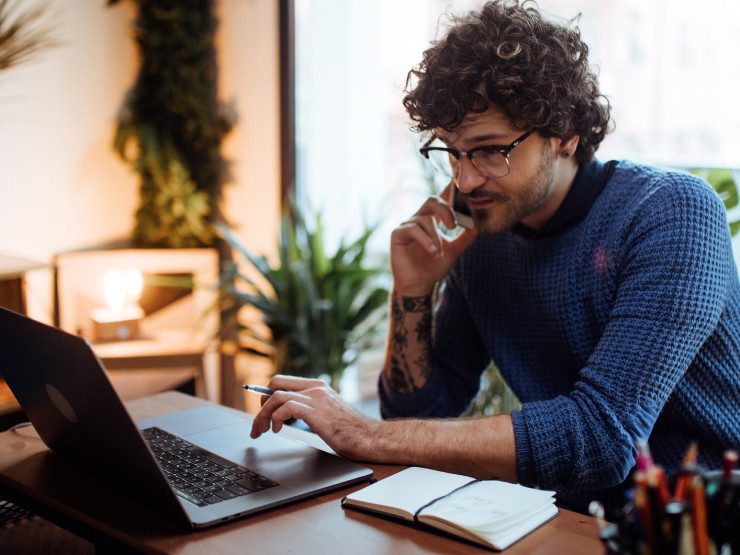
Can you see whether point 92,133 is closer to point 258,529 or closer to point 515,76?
point 515,76

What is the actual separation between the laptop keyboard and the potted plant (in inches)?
69.5

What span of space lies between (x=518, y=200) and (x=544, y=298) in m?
0.21

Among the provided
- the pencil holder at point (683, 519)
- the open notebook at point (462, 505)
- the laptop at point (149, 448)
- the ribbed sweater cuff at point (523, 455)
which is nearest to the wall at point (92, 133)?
the laptop at point (149, 448)

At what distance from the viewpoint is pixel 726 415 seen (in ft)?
4.47

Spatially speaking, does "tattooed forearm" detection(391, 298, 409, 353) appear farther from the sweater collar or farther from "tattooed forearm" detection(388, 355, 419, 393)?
the sweater collar

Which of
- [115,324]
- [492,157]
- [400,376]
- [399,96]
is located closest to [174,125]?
[115,324]

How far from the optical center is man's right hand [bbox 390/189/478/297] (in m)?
1.68

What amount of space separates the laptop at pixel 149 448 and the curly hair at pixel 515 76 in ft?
2.42

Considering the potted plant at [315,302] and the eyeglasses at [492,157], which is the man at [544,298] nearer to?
the eyeglasses at [492,157]

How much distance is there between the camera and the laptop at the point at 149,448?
889mm

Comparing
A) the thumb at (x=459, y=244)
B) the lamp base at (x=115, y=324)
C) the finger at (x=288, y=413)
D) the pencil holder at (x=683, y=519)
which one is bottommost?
the lamp base at (x=115, y=324)

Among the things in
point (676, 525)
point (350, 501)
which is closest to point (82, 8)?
point (350, 501)

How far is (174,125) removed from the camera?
3.81 meters

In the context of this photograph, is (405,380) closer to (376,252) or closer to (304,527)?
(304,527)
